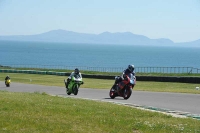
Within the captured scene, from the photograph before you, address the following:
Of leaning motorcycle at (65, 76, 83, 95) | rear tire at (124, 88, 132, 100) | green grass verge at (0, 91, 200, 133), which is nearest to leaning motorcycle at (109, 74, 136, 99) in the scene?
rear tire at (124, 88, 132, 100)

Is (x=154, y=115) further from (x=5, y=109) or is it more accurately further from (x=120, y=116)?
(x=5, y=109)

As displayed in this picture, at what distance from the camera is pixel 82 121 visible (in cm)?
1026

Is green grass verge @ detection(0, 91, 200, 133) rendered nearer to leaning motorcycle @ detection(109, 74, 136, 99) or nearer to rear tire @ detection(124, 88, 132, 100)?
leaning motorcycle @ detection(109, 74, 136, 99)

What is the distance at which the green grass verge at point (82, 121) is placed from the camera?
938 cm

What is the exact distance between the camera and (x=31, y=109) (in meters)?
11.8

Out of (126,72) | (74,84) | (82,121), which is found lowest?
(82,121)

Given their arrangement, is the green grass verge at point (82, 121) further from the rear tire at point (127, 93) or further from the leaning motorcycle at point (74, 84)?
the leaning motorcycle at point (74, 84)

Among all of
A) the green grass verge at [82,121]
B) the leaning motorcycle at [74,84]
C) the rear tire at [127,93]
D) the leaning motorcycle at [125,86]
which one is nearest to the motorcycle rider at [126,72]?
the leaning motorcycle at [125,86]

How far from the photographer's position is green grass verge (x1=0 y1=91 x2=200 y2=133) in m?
9.38

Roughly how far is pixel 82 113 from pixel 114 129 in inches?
85.3

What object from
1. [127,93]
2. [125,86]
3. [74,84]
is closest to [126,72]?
[125,86]

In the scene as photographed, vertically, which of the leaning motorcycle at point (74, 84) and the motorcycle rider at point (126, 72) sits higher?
the motorcycle rider at point (126, 72)

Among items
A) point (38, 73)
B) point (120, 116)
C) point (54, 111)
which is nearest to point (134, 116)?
point (120, 116)

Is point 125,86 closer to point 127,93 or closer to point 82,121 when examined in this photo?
point 127,93
